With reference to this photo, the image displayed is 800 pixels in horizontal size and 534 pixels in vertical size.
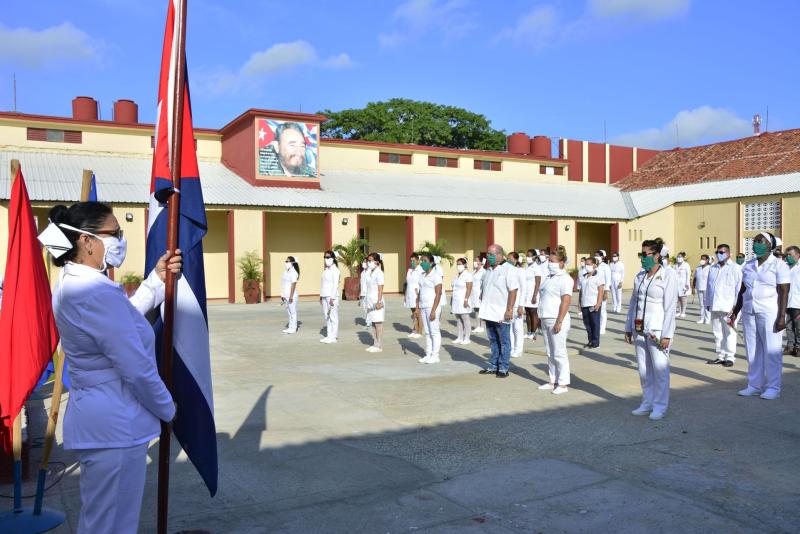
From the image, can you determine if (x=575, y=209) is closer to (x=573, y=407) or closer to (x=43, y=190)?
(x=43, y=190)

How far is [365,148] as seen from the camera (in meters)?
31.4

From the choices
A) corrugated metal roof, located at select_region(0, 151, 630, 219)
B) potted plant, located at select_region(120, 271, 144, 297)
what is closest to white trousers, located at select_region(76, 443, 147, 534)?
potted plant, located at select_region(120, 271, 144, 297)

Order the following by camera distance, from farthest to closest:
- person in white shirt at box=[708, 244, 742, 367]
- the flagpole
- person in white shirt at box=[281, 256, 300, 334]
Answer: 1. person in white shirt at box=[281, 256, 300, 334]
2. person in white shirt at box=[708, 244, 742, 367]
3. the flagpole

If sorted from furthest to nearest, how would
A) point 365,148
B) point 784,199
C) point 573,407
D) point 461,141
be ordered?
1. point 461,141
2. point 365,148
3. point 784,199
4. point 573,407

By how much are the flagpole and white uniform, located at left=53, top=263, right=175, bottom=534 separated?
20.4 inches

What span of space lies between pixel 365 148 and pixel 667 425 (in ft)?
85.3

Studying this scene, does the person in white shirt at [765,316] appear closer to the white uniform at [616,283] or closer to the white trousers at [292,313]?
the white trousers at [292,313]

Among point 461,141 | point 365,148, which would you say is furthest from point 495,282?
point 461,141

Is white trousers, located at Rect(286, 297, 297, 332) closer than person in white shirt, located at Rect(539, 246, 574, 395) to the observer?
A: No

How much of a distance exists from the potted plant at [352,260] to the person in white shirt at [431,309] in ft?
48.1

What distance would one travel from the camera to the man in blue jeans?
9.38 meters

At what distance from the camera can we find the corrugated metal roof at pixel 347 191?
23047 mm

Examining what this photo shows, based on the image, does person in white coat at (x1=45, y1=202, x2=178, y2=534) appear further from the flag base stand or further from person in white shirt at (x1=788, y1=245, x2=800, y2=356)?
person in white shirt at (x1=788, y1=245, x2=800, y2=356)

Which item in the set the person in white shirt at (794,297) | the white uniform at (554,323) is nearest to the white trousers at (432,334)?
the white uniform at (554,323)
